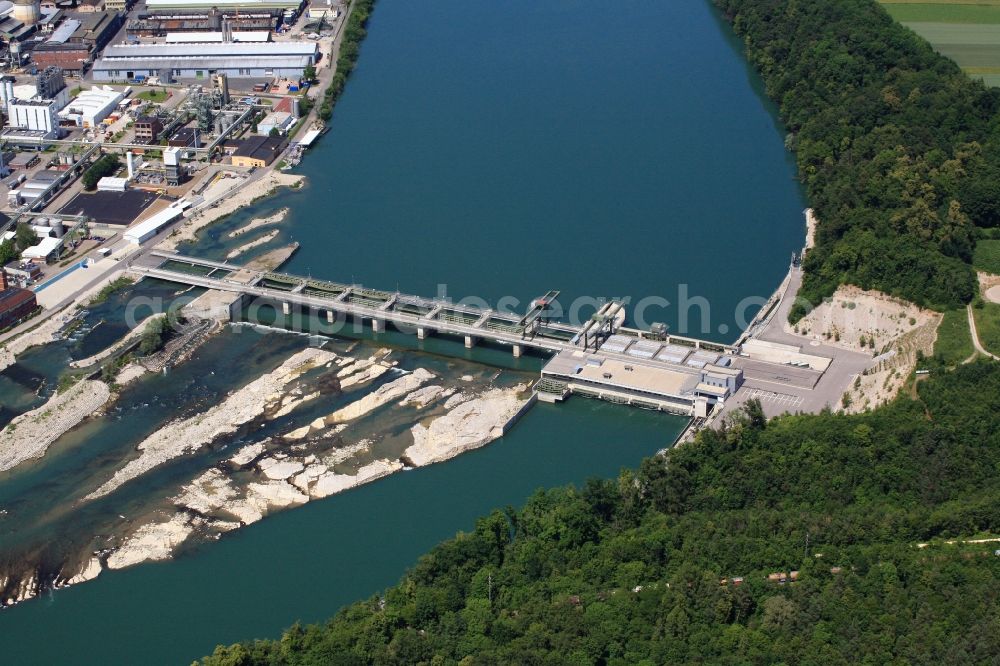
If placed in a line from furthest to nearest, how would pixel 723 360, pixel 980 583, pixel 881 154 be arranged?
pixel 881 154, pixel 723 360, pixel 980 583

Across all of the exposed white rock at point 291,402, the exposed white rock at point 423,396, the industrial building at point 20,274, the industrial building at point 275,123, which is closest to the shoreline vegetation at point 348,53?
the industrial building at point 275,123

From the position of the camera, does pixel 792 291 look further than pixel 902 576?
Yes

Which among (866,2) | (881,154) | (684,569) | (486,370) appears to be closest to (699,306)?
(486,370)

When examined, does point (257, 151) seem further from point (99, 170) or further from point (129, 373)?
point (129, 373)

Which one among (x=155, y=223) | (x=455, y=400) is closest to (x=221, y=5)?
(x=155, y=223)

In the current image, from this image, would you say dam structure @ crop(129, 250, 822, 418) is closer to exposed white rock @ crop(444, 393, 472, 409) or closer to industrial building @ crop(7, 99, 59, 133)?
exposed white rock @ crop(444, 393, 472, 409)

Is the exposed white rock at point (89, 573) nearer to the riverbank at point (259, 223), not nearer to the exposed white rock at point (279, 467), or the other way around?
the exposed white rock at point (279, 467)

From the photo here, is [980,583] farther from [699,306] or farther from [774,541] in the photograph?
[699,306]
